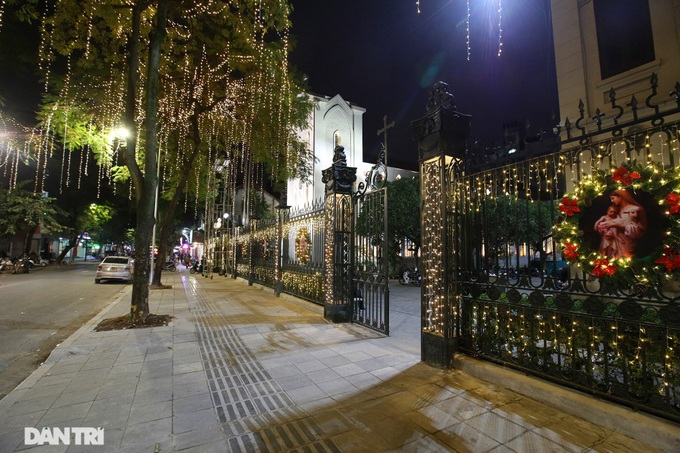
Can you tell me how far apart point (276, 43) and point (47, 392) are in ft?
36.5

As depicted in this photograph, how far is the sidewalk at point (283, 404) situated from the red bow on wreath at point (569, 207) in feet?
6.65

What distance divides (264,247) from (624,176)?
42.2ft

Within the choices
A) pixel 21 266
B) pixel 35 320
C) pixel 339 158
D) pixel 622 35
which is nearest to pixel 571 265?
pixel 339 158

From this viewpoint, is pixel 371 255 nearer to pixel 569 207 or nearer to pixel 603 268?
pixel 569 207

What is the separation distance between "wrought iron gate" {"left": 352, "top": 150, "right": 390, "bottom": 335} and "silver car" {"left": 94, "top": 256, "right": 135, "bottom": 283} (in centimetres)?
1545

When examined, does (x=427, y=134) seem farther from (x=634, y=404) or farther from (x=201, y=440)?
(x=201, y=440)

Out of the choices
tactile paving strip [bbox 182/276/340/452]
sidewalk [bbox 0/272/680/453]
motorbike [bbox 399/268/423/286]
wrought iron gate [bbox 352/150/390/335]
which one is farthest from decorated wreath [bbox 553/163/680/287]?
motorbike [bbox 399/268/423/286]

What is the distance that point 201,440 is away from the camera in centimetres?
298

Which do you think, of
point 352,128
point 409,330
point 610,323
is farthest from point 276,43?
point 352,128

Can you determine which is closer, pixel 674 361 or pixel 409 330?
pixel 674 361

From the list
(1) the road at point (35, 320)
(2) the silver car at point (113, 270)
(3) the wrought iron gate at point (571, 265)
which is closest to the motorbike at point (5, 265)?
(2) the silver car at point (113, 270)

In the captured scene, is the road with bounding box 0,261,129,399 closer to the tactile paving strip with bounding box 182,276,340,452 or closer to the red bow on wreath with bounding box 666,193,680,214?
the tactile paving strip with bounding box 182,276,340,452

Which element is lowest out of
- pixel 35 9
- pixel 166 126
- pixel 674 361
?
pixel 674 361

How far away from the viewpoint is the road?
17.4 ft
